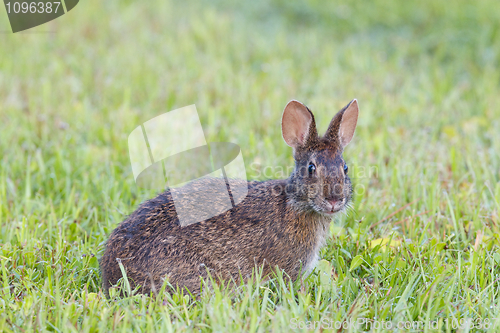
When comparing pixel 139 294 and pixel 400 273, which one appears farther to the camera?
pixel 400 273

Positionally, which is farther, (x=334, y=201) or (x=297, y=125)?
(x=297, y=125)

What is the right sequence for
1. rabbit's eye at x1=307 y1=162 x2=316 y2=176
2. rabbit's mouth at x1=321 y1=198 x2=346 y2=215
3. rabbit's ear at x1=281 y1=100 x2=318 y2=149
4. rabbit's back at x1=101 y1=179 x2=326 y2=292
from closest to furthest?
rabbit's back at x1=101 y1=179 x2=326 y2=292
rabbit's mouth at x1=321 y1=198 x2=346 y2=215
rabbit's eye at x1=307 y1=162 x2=316 y2=176
rabbit's ear at x1=281 y1=100 x2=318 y2=149

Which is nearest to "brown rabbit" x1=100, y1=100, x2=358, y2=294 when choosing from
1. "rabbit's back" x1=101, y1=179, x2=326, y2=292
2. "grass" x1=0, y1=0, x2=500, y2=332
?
"rabbit's back" x1=101, y1=179, x2=326, y2=292

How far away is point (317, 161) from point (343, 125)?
1.86 feet

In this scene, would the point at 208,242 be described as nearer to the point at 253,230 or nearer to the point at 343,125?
the point at 253,230

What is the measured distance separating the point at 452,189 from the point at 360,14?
6720 millimetres

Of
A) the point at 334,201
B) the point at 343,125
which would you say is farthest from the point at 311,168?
the point at 343,125

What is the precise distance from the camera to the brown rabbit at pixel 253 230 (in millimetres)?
3508

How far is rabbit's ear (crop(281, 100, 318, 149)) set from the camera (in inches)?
157

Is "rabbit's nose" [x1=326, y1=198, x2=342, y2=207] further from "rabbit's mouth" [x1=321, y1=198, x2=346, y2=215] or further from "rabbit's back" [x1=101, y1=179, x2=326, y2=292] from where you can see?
"rabbit's back" [x1=101, y1=179, x2=326, y2=292]

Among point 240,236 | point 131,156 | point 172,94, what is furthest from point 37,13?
point 240,236

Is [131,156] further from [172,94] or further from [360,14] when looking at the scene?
[360,14]

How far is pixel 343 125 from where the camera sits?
4.23 m

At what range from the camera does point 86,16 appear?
9719 mm
